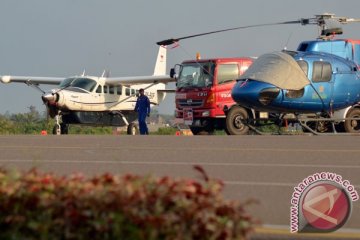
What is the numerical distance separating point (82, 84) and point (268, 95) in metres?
19.5

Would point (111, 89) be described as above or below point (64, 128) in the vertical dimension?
above

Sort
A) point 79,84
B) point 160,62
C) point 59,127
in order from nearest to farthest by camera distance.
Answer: point 59,127 < point 79,84 < point 160,62

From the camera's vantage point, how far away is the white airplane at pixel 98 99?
40.3 metres

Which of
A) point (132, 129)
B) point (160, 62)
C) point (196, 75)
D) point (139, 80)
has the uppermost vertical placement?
point (160, 62)

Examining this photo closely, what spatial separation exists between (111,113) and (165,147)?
2658cm

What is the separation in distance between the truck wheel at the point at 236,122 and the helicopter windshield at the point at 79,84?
1529cm

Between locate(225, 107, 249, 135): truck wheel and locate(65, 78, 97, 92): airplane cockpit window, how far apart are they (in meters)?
15.6

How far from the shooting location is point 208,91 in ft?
99.5

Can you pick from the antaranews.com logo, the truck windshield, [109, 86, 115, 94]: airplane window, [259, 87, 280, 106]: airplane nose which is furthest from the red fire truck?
the antaranews.com logo

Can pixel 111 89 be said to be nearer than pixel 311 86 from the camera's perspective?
No

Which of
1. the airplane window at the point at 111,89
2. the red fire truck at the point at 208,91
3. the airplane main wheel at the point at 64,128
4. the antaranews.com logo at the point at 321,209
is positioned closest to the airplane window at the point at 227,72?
the red fire truck at the point at 208,91

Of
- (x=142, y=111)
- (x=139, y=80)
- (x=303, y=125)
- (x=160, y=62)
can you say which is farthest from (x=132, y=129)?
(x=160, y=62)

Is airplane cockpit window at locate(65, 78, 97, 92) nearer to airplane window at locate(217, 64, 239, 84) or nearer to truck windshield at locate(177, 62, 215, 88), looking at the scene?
truck windshield at locate(177, 62, 215, 88)

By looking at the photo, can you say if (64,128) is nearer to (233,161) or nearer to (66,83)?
(66,83)
